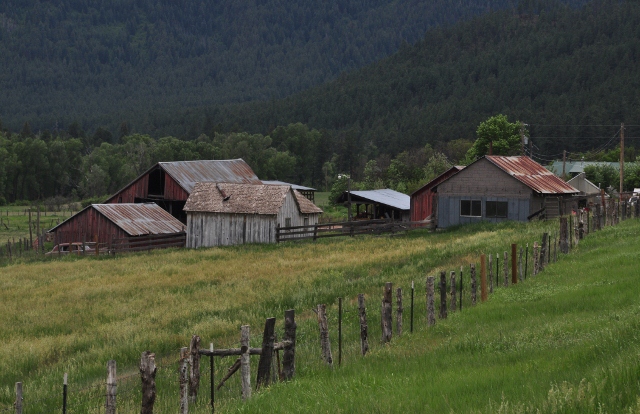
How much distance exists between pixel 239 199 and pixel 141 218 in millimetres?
7576

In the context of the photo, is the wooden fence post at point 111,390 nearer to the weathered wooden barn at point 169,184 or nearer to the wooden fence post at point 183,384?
the wooden fence post at point 183,384

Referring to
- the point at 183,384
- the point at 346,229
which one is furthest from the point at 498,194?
the point at 183,384

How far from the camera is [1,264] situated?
165 ft

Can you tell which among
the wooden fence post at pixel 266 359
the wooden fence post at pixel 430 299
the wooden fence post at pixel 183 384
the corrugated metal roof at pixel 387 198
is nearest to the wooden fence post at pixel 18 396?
the wooden fence post at pixel 183 384

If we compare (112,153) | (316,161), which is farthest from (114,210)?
(316,161)

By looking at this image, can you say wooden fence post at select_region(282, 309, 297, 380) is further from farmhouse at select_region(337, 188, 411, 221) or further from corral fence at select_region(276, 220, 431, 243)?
farmhouse at select_region(337, 188, 411, 221)

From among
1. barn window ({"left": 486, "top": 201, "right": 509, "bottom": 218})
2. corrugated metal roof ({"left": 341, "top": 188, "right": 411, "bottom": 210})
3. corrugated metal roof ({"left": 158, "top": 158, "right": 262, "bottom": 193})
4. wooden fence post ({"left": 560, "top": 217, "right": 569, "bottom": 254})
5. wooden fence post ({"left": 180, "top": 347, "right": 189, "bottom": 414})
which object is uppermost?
corrugated metal roof ({"left": 158, "top": 158, "right": 262, "bottom": 193})

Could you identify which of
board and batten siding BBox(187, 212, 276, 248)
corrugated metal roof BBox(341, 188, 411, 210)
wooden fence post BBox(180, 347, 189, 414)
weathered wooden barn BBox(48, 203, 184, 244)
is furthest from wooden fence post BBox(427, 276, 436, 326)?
corrugated metal roof BBox(341, 188, 411, 210)

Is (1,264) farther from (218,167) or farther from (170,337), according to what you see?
(170,337)

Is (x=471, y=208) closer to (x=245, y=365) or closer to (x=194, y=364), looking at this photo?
(x=245, y=365)

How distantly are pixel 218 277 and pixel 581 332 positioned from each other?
900 inches

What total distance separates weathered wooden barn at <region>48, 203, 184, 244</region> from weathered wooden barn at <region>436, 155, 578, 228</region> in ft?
63.6

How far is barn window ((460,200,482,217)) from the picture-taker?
55.2m

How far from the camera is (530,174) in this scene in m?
56.0
